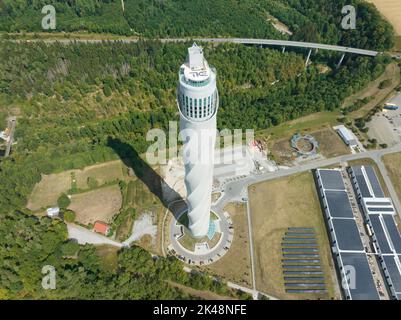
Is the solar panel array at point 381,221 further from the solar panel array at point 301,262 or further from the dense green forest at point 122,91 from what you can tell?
the dense green forest at point 122,91

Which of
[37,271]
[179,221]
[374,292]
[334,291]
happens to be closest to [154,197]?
[179,221]

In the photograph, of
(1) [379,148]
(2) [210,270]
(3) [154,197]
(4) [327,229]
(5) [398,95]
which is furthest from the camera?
(5) [398,95]

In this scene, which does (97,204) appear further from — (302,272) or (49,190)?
(302,272)

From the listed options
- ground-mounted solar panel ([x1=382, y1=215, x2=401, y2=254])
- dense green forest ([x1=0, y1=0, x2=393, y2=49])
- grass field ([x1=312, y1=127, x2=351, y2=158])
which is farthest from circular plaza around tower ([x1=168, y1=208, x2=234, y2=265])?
dense green forest ([x1=0, y1=0, x2=393, y2=49])

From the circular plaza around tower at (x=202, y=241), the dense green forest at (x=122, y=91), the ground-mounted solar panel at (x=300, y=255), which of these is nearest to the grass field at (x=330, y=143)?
the dense green forest at (x=122, y=91)

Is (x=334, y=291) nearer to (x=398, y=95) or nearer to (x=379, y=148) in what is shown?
(x=379, y=148)
